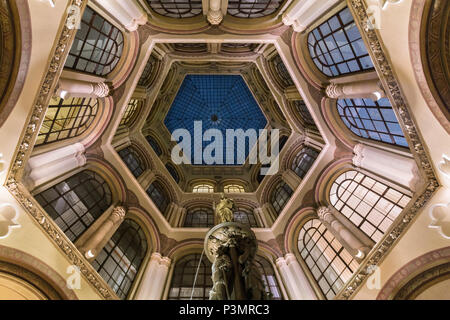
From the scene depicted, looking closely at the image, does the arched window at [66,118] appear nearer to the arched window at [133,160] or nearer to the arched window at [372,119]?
the arched window at [133,160]

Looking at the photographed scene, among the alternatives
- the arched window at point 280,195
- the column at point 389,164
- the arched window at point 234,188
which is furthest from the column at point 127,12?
the arched window at point 234,188

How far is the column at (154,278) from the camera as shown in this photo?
10391 mm

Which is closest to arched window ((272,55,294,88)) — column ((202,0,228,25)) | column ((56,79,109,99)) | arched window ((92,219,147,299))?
column ((202,0,228,25))

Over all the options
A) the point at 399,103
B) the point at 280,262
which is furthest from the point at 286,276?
the point at 399,103

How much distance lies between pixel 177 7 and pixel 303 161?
1056 cm

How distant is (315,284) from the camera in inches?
420

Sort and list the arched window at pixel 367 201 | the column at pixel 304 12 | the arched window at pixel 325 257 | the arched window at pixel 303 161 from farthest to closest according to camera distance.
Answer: the arched window at pixel 303 161 < the arched window at pixel 325 257 < the column at pixel 304 12 < the arched window at pixel 367 201

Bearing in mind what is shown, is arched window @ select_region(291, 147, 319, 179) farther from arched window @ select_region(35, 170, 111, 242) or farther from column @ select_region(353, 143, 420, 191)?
arched window @ select_region(35, 170, 111, 242)

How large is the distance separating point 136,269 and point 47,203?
16.3ft

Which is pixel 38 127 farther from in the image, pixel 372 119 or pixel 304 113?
pixel 304 113

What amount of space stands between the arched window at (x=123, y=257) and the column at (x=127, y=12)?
921 centimetres

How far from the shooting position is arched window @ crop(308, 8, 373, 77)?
855cm
